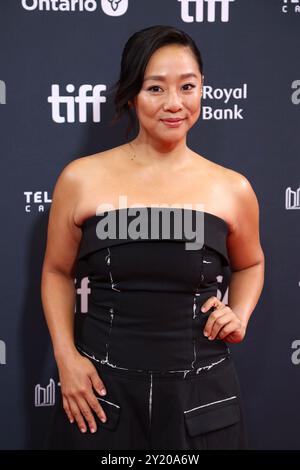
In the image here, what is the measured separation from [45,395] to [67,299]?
1.49ft

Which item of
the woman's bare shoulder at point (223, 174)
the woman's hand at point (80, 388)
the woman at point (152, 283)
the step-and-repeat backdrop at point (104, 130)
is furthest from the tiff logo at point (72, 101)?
the woman's hand at point (80, 388)

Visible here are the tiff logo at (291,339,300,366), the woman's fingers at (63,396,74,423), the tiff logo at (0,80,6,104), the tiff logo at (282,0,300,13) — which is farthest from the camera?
the tiff logo at (291,339,300,366)

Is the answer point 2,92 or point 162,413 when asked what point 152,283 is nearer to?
point 162,413

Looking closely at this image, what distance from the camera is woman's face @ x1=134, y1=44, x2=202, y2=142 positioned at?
136 cm

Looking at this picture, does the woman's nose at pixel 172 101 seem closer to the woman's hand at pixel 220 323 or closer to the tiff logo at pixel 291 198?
the woman's hand at pixel 220 323

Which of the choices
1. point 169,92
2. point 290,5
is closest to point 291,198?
point 290,5

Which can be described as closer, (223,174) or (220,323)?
(220,323)

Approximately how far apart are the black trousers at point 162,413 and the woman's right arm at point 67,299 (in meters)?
0.03

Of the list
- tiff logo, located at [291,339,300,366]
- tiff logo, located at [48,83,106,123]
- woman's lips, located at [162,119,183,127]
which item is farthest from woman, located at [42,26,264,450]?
tiff logo, located at [291,339,300,366]

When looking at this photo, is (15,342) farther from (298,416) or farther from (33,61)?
(298,416)

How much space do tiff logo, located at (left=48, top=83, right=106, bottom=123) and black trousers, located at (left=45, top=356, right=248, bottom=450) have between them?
672 mm

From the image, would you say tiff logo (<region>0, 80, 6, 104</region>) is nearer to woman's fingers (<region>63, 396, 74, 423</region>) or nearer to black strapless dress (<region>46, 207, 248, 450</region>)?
black strapless dress (<region>46, 207, 248, 450</region>)

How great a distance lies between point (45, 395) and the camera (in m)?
1.86

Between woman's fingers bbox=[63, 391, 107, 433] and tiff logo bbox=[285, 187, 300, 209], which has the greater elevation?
tiff logo bbox=[285, 187, 300, 209]
